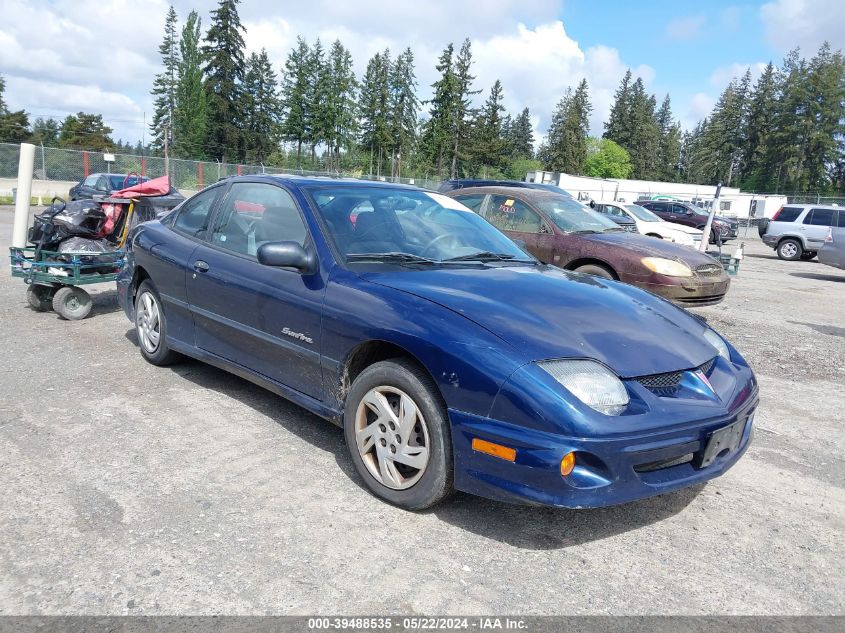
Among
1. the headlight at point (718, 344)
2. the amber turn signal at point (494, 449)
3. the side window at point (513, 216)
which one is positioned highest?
the side window at point (513, 216)

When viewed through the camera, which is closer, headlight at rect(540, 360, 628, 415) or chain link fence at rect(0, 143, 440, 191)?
headlight at rect(540, 360, 628, 415)

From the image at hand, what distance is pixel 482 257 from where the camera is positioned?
4.05 metres

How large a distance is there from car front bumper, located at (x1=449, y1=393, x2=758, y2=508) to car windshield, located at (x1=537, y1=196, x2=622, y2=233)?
19.1ft

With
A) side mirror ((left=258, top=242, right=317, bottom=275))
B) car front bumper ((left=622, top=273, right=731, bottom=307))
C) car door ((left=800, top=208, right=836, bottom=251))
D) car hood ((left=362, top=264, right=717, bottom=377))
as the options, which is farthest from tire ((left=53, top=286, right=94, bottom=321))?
car door ((left=800, top=208, right=836, bottom=251))

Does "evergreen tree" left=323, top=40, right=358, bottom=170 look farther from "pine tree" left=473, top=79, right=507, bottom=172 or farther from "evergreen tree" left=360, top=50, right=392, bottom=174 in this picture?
"pine tree" left=473, top=79, right=507, bottom=172

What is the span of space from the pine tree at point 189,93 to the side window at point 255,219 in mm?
75898

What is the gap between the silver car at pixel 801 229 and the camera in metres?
20.2

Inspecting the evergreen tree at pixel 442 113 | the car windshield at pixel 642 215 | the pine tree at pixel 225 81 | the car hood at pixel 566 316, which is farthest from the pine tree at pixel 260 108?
the car hood at pixel 566 316

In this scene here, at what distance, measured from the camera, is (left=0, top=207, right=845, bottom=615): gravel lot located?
2490 millimetres

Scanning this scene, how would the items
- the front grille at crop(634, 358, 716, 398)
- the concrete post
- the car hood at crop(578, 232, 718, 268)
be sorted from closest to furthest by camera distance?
the front grille at crop(634, 358, 716, 398) < the concrete post < the car hood at crop(578, 232, 718, 268)

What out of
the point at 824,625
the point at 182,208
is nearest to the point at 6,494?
the point at 182,208

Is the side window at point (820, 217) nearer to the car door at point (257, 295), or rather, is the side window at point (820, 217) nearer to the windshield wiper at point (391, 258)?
the windshield wiper at point (391, 258)

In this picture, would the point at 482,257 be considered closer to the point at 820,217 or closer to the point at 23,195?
the point at 23,195

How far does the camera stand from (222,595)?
244 centimetres
